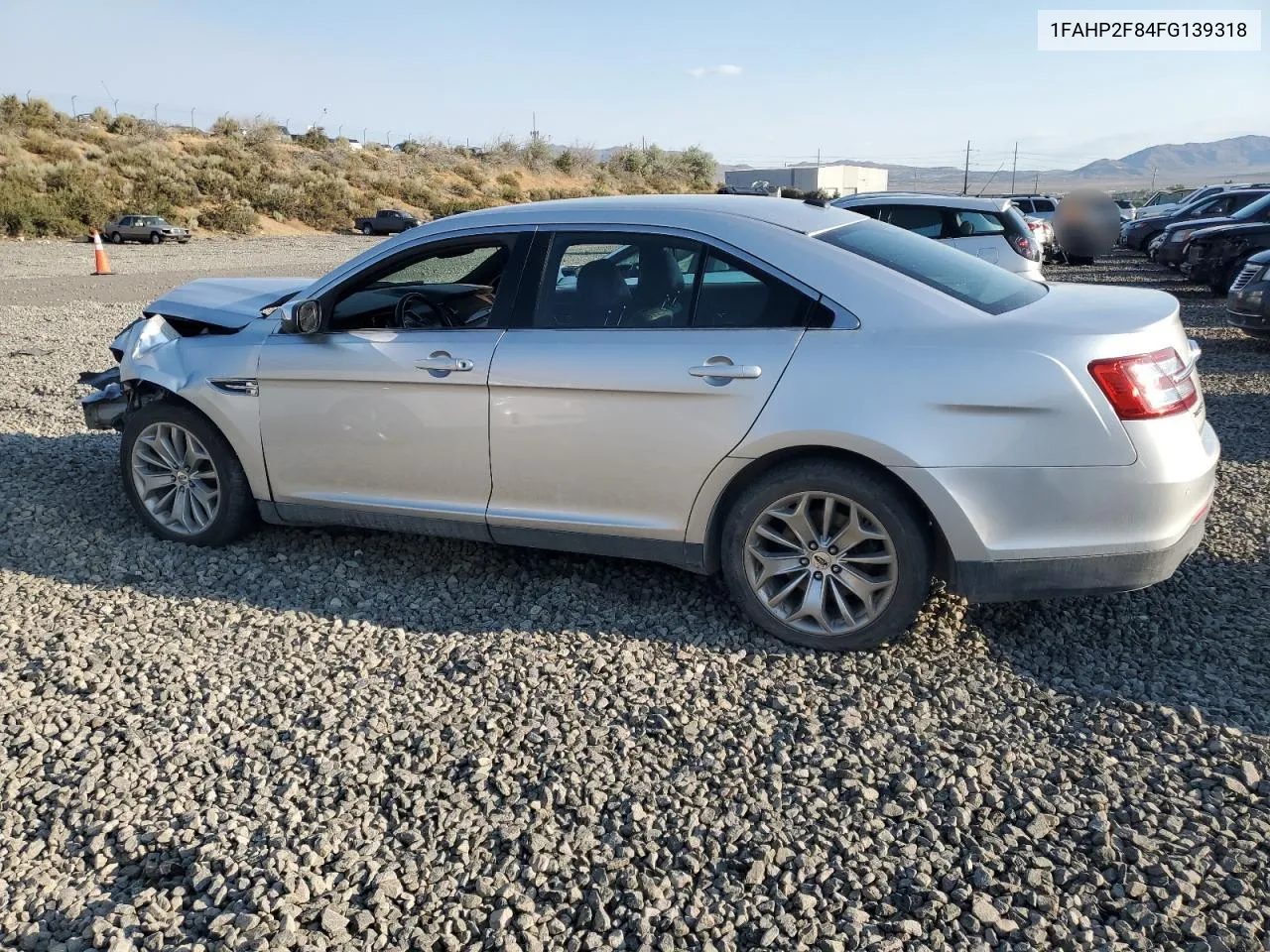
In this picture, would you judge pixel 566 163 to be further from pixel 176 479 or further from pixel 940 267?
pixel 940 267

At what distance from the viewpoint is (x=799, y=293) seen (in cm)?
403

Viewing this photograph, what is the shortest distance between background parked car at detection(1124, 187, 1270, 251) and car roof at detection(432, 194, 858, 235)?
1917 cm

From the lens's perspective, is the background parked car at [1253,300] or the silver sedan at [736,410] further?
the background parked car at [1253,300]

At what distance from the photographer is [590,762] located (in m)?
3.40

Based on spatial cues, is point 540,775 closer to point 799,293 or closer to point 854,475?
point 854,475

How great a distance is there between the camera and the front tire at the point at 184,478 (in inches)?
205

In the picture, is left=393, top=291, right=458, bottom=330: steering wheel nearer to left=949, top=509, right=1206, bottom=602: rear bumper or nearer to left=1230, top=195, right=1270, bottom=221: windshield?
left=949, top=509, right=1206, bottom=602: rear bumper

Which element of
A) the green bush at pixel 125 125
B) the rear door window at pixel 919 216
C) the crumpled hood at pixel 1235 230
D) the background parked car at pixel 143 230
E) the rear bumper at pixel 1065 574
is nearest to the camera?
the rear bumper at pixel 1065 574

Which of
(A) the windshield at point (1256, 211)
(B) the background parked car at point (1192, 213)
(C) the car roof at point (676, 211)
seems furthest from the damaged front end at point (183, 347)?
(B) the background parked car at point (1192, 213)

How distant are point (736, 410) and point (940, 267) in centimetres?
109

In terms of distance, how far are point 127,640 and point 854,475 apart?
3.04 m

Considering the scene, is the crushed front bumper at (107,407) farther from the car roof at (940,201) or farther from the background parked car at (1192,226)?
the background parked car at (1192,226)

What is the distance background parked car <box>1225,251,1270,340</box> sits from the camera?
1090cm

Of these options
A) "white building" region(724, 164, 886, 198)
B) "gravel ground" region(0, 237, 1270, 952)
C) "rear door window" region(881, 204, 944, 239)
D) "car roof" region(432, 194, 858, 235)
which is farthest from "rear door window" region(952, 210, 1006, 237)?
"white building" region(724, 164, 886, 198)
